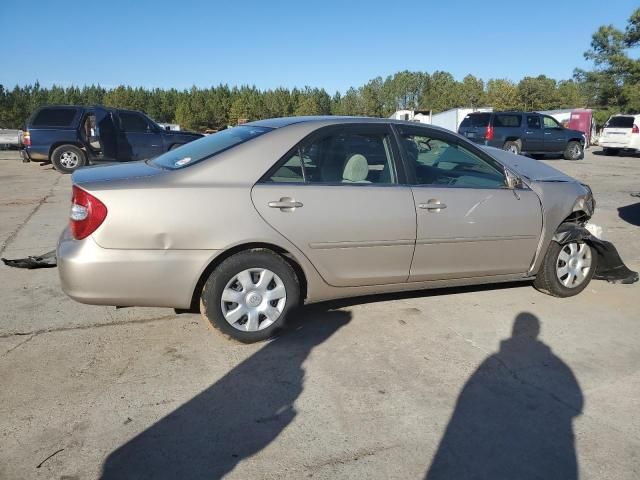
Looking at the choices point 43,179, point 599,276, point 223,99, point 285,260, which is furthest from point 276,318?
point 223,99

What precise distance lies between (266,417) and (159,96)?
10878 cm

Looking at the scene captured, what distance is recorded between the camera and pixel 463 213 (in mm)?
4102

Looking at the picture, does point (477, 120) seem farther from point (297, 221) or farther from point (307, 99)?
point (307, 99)

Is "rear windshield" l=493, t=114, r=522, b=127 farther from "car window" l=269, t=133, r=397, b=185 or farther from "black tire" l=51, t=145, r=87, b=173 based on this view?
"car window" l=269, t=133, r=397, b=185

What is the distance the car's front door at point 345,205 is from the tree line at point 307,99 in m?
60.0

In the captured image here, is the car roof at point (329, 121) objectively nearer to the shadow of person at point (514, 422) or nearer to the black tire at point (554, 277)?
the black tire at point (554, 277)

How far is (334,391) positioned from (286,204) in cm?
125

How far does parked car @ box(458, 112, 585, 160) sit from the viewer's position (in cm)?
1959

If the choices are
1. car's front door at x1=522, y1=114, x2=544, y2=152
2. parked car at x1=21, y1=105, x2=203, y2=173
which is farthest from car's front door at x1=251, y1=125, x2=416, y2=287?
car's front door at x1=522, y1=114, x2=544, y2=152

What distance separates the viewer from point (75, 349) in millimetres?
3609

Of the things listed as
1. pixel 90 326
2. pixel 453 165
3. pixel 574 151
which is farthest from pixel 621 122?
pixel 90 326

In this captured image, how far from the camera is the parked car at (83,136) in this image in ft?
45.4

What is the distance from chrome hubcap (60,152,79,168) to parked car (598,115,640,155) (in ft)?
66.9

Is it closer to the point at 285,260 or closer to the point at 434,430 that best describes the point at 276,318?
the point at 285,260
